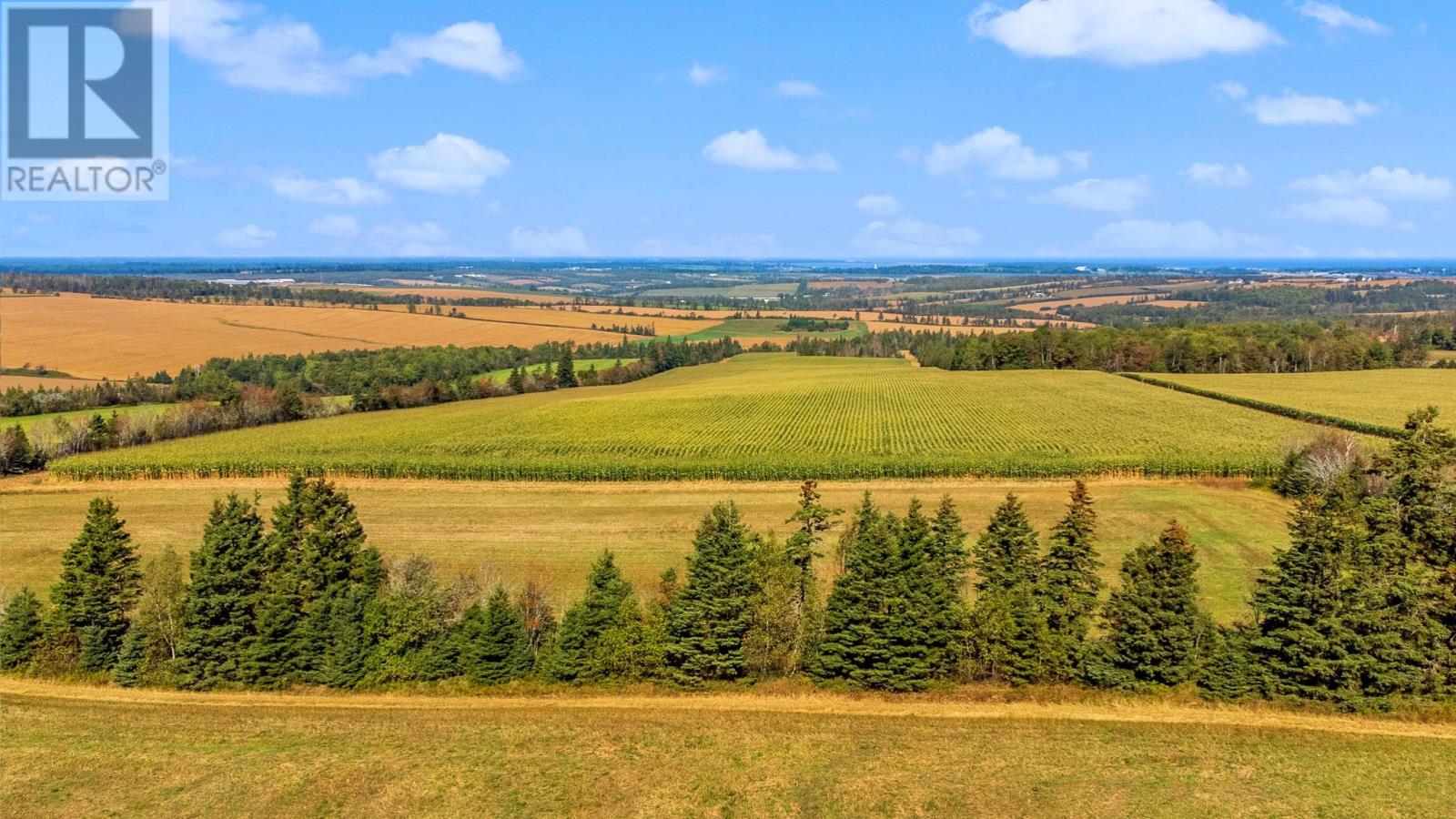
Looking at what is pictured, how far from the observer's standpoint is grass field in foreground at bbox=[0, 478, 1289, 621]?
46500 mm

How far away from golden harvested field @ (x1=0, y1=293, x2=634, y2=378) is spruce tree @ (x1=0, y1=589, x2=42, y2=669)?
9627 centimetres

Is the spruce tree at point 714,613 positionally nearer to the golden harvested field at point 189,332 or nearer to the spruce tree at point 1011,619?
the spruce tree at point 1011,619

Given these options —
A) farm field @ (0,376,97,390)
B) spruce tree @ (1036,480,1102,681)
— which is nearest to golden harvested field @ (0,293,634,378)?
farm field @ (0,376,97,390)

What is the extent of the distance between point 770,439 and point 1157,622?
46346 mm

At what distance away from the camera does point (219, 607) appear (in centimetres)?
3256

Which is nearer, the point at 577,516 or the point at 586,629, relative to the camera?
the point at 586,629

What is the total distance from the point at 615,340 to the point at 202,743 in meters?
148

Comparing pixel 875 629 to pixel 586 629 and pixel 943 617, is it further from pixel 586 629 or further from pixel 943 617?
pixel 586 629

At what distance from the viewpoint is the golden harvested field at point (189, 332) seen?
12394 cm

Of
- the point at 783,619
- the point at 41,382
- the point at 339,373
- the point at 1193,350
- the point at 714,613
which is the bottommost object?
the point at 783,619

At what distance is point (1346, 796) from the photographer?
24719mm

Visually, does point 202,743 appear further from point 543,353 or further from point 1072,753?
point 543,353

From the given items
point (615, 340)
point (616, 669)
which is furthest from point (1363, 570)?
point (615, 340)

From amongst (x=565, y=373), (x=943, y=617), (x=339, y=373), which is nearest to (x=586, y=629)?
(x=943, y=617)
